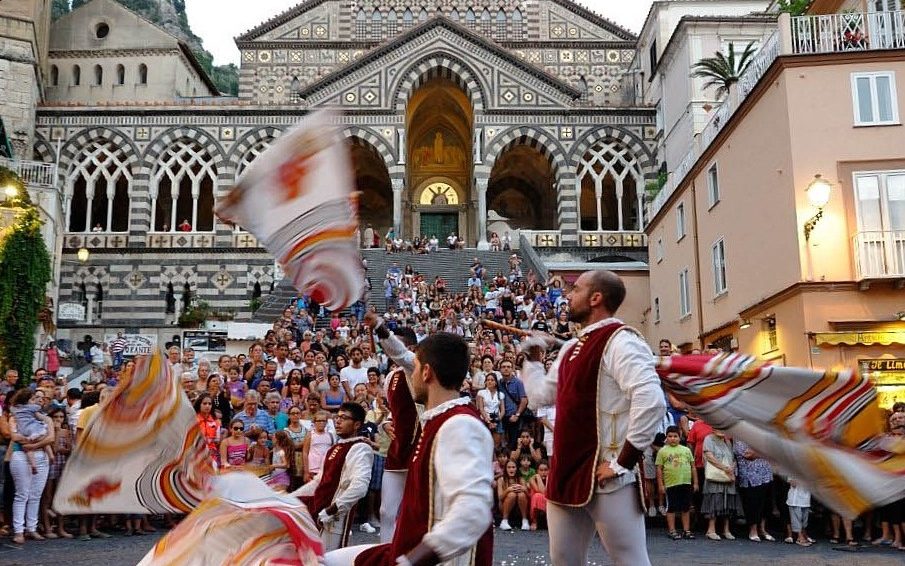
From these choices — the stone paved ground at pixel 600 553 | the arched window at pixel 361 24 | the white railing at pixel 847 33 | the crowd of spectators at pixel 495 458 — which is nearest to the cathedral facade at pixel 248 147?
the arched window at pixel 361 24

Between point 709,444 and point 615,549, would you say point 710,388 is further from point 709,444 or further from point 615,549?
point 709,444

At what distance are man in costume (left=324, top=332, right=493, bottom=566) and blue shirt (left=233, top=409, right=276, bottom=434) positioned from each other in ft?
25.3

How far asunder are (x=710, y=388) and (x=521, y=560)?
472cm

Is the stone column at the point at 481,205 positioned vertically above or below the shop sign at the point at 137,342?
above

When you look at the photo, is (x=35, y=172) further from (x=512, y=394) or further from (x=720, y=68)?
(x=720, y=68)

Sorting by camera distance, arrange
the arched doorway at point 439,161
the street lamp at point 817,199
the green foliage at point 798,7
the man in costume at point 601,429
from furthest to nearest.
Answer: the arched doorway at point 439,161, the green foliage at point 798,7, the street lamp at point 817,199, the man in costume at point 601,429

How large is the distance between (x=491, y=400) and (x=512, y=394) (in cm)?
38

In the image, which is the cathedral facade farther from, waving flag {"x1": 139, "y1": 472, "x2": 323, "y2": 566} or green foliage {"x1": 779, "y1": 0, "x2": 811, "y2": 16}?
waving flag {"x1": 139, "y1": 472, "x2": 323, "y2": 566}

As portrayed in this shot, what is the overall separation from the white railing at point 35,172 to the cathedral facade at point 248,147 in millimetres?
7248

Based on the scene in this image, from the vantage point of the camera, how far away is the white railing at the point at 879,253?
15336mm

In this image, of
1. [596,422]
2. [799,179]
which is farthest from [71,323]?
[596,422]

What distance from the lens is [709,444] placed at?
35.7 ft

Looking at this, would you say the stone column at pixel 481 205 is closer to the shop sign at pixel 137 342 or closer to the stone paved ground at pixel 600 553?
the shop sign at pixel 137 342

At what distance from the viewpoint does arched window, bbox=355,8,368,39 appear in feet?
146
